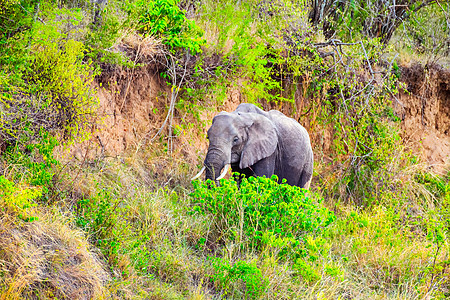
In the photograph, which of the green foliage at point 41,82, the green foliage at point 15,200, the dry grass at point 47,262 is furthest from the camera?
the green foliage at point 41,82

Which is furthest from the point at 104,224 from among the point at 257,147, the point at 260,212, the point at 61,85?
the point at 257,147

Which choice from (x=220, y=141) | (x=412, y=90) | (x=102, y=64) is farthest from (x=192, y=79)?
(x=412, y=90)

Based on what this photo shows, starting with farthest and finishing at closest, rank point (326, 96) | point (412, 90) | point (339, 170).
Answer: point (412, 90) → point (326, 96) → point (339, 170)

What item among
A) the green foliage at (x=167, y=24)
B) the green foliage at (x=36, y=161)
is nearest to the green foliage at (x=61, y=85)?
the green foliage at (x=36, y=161)

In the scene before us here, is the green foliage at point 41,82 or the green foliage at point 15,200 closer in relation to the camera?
the green foliage at point 15,200

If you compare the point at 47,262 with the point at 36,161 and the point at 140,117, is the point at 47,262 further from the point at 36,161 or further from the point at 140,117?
the point at 140,117

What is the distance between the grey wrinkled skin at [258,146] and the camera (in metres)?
6.98

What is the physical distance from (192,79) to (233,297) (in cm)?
485

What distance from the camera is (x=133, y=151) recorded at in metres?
8.28

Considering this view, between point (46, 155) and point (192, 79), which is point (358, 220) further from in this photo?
point (46, 155)

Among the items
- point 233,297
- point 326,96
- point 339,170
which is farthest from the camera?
point 326,96

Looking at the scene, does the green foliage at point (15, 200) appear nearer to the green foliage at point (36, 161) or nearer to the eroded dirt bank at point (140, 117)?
the green foliage at point (36, 161)

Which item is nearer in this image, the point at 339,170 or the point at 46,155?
the point at 46,155

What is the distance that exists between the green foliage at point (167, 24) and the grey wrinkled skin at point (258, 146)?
1.74 m
